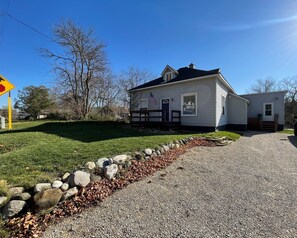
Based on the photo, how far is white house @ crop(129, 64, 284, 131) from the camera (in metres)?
11.3

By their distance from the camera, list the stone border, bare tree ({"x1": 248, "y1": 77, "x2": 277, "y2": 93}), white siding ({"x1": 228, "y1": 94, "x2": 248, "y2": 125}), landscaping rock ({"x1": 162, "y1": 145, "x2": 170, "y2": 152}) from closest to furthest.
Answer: the stone border, landscaping rock ({"x1": 162, "y1": 145, "x2": 170, "y2": 152}), white siding ({"x1": 228, "y1": 94, "x2": 248, "y2": 125}), bare tree ({"x1": 248, "y1": 77, "x2": 277, "y2": 93})

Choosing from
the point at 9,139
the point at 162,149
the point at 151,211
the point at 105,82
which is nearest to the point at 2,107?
the point at 105,82

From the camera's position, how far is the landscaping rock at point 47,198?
9.08ft

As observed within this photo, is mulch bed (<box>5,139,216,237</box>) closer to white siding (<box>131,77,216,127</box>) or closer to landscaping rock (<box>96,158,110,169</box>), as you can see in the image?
landscaping rock (<box>96,158,110,169</box>)

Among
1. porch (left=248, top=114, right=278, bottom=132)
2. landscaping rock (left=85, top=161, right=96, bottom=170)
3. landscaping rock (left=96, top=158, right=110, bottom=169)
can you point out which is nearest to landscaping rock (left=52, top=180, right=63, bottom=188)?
landscaping rock (left=85, top=161, right=96, bottom=170)

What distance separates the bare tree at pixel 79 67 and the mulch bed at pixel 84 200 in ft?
54.5

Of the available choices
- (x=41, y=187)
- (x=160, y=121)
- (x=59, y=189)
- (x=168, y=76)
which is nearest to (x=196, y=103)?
(x=160, y=121)

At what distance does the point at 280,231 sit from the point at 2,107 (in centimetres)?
3625

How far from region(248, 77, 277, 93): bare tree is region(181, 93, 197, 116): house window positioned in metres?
35.1

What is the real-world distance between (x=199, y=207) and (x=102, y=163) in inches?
91.8

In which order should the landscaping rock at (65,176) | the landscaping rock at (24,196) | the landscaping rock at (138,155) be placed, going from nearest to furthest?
the landscaping rock at (24,196)
the landscaping rock at (65,176)
the landscaping rock at (138,155)

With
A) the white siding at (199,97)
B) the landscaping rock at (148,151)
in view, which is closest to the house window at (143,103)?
the white siding at (199,97)

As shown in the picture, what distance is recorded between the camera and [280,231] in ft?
7.48

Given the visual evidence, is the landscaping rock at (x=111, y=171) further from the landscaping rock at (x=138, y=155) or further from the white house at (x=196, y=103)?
the white house at (x=196, y=103)
